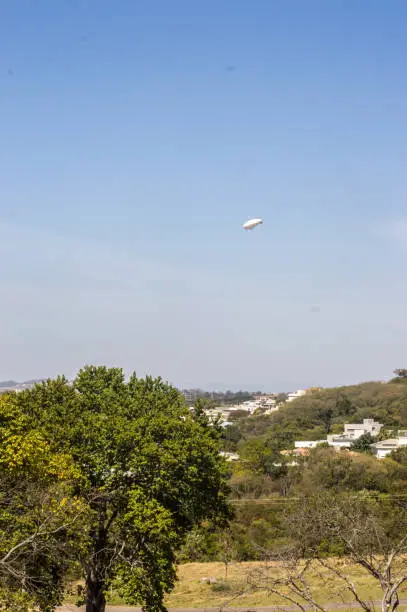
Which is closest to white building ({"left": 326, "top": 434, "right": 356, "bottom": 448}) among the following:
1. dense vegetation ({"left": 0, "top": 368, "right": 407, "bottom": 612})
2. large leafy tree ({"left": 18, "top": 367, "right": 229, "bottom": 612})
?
dense vegetation ({"left": 0, "top": 368, "right": 407, "bottom": 612})

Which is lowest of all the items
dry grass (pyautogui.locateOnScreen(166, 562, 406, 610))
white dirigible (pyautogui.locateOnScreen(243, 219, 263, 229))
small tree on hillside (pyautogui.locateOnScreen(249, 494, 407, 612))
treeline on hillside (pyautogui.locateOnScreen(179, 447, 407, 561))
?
dry grass (pyautogui.locateOnScreen(166, 562, 406, 610))

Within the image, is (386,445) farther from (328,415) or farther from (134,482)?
(134,482)

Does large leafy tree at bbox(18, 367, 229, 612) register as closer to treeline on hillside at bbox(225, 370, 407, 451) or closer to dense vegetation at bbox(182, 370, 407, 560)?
dense vegetation at bbox(182, 370, 407, 560)

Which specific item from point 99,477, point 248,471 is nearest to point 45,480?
point 99,477

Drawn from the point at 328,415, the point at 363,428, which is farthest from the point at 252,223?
the point at 328,415

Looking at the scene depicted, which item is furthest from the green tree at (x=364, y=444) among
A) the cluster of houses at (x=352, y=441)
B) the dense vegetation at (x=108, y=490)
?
the dense vegetation at (x=108, y=490)

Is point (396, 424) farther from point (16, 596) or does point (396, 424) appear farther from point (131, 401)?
point (16, 596)
